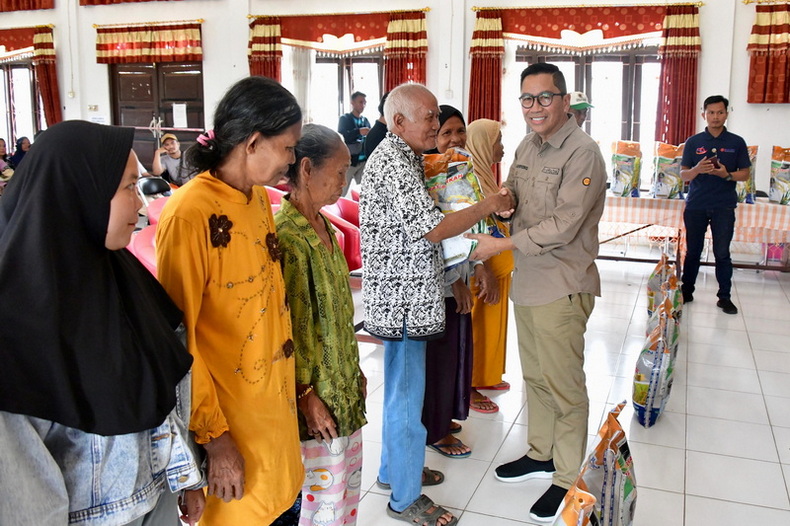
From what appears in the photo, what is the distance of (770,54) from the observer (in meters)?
7.87

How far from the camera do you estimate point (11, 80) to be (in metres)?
11.9

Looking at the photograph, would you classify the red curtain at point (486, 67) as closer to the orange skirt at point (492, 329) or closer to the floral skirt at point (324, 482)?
the orange skirt at point (492, 329)

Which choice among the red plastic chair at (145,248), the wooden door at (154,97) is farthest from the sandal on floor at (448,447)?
the wooden door at (154,97)

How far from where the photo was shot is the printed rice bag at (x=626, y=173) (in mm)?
6820

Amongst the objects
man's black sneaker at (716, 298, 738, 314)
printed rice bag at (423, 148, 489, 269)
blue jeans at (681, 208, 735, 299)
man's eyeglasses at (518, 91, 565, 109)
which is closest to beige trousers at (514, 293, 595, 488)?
printed rice bag at (423, 148, 489, 269)

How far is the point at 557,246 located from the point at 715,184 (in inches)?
151

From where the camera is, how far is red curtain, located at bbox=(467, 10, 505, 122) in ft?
28.8

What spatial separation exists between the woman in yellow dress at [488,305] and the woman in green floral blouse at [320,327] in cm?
156

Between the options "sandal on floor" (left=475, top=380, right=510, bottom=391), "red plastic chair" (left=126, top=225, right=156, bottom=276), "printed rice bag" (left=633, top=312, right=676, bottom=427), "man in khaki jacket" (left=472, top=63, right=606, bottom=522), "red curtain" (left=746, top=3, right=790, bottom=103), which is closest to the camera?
"man in khaki jacket" (left=472, top=63, right=606, bottom=522)

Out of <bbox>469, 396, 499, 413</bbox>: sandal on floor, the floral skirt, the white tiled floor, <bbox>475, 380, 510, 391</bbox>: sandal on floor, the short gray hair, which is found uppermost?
the short gray hair

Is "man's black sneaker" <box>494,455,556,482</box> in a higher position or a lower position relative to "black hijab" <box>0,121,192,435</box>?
lower

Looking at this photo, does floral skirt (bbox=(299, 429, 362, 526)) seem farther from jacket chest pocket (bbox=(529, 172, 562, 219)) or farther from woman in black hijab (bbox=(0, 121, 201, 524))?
jacket chest pocket (bbox=(529, 172, 562, 219))

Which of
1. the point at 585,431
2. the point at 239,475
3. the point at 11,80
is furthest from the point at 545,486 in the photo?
the point at 11,80

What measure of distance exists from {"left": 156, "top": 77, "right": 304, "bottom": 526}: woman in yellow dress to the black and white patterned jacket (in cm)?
68
